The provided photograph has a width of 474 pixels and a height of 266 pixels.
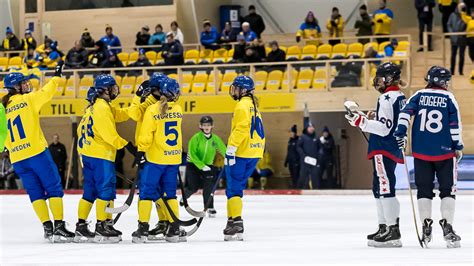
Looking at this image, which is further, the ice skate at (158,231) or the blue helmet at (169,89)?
the ice skate at (158,231)

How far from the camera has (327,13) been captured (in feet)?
102

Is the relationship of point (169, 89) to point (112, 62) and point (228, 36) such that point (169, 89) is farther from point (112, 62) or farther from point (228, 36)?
point (228, 36)

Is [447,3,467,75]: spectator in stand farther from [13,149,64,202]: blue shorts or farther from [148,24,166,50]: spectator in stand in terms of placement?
[13,149,64,202]: blue shorts

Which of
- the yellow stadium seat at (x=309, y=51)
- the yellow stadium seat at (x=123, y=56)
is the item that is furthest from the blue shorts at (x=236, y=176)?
the yellow stadium seat at (x=123, y=56)

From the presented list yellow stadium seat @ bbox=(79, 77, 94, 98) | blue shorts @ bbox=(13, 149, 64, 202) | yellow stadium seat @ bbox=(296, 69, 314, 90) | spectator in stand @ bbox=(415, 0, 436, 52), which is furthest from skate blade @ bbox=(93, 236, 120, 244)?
spectator in stand @ bbox=(415, 0, 436, 52)

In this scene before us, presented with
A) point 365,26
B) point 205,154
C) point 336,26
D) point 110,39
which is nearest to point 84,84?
point 110,39

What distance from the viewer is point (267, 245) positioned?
10469 millimetres

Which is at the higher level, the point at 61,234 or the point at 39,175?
the point at 39,175

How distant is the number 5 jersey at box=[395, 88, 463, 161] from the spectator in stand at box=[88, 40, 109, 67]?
56.4ft

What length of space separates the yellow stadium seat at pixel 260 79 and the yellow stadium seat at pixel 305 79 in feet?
2.51

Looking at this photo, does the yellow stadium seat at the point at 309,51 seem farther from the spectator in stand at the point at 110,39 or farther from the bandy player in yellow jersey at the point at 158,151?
the bandy player in yellow jersey at the point at 158,151

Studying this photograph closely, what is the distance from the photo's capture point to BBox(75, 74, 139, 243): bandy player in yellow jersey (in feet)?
36.2

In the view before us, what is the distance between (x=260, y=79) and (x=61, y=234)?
45.8 feet

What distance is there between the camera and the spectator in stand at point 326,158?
24281 mm
